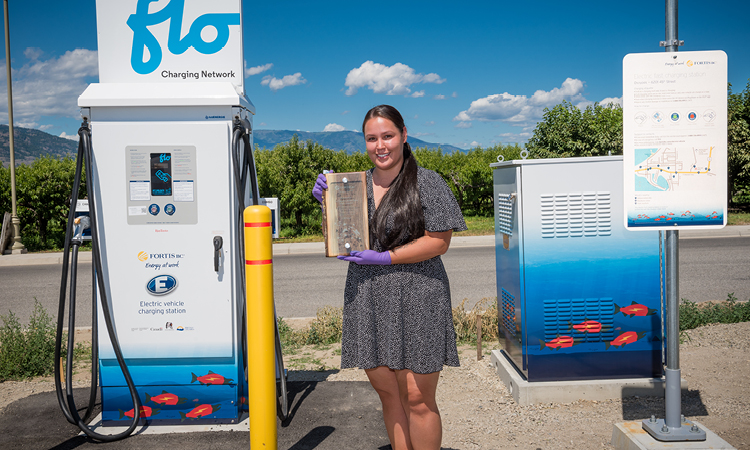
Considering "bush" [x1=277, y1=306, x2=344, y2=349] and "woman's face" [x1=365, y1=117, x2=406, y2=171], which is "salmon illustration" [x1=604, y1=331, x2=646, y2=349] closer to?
"woman's face" [x1=365, y1=117, x2=406, y2=171]

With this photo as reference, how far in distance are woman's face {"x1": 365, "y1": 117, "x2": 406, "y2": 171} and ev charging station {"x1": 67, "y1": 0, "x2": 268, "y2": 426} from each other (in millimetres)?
1230

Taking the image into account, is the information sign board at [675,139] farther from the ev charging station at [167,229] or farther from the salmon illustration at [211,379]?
the salmon illustration at [211,379]

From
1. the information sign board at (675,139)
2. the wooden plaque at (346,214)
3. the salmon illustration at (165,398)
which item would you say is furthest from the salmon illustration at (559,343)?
the salmon illustration at (165,398)

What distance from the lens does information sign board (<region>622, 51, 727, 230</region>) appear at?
2848mm

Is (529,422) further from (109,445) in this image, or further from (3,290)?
(3,290)

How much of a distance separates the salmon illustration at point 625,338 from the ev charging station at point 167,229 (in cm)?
272

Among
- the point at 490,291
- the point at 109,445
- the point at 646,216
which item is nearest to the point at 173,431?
the point at 109,445

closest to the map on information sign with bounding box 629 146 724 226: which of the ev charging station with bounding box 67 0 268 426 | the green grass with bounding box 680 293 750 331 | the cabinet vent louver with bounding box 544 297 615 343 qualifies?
the cabinet vent louver with bounding box 544 297 615 343

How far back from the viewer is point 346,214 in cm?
260

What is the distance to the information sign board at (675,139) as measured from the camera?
9.34 ft

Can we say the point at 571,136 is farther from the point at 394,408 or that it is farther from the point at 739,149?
the point at 394,408

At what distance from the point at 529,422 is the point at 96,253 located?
10.5 feet

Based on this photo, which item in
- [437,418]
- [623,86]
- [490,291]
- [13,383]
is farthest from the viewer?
[490,291]

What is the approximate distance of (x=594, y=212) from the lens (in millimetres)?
3838
